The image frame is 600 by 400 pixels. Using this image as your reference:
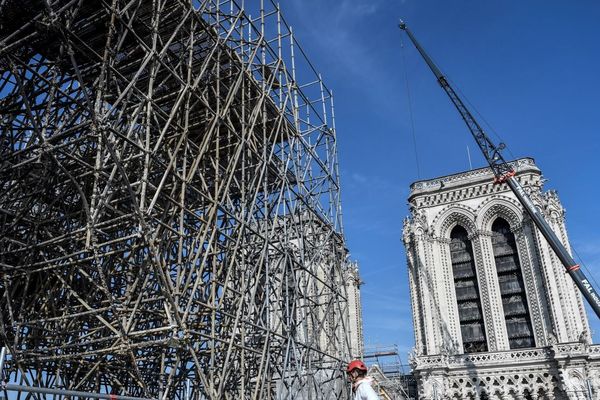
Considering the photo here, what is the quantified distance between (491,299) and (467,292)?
1.82m

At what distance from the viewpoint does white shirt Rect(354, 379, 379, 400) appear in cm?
466

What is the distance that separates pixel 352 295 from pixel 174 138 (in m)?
25.8

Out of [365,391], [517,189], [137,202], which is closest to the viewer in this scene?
[365,391]

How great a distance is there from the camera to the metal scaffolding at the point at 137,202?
11.3 meters

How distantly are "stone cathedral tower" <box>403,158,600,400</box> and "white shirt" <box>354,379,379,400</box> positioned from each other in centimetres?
2715

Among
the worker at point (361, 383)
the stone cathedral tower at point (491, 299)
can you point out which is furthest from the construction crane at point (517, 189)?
the worker at point (361, 383)

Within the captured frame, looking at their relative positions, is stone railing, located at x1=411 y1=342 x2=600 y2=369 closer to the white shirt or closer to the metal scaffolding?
the metal scaffolding

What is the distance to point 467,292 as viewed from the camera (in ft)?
110

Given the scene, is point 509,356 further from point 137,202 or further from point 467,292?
point 137,202

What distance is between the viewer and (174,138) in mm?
14484

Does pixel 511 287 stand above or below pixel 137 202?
above

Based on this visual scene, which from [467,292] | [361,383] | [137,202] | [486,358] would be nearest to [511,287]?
[467,292]

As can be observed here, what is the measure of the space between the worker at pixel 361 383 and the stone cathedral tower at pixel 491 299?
88.7 ft

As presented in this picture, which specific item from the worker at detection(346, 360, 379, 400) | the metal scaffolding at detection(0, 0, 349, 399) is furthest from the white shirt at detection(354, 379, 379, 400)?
the metal scaffolding at detection(0, 0, 349, 399)
